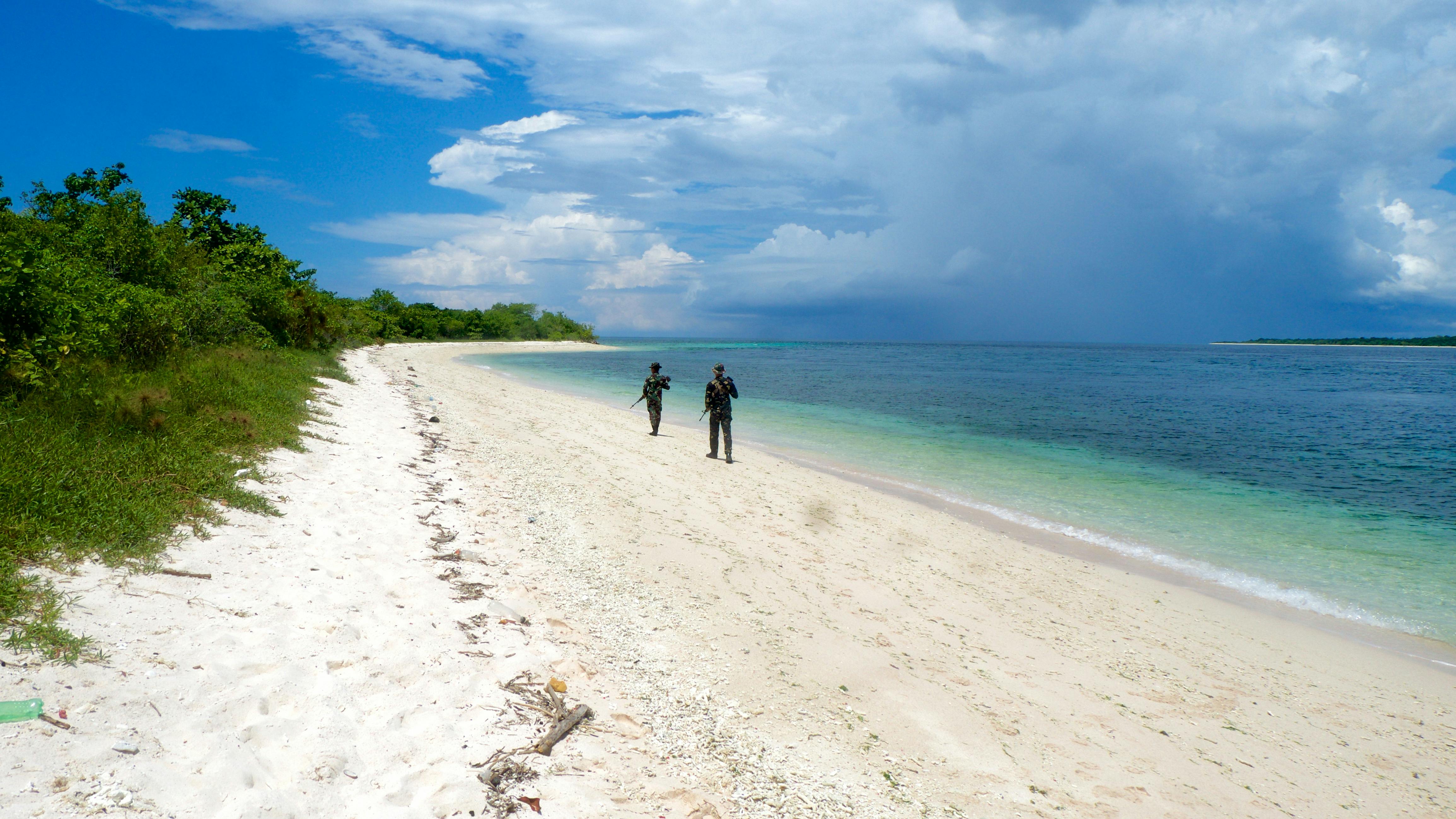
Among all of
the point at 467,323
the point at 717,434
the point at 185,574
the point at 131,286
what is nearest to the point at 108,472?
the point at 185,574

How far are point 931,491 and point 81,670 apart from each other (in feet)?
46.0

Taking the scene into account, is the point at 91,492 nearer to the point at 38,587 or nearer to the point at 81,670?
the point at 38,587

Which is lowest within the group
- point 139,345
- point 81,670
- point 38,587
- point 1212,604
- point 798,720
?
point 1212,604

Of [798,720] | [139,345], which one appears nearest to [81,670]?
[798,720]

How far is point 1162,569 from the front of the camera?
34.8ft

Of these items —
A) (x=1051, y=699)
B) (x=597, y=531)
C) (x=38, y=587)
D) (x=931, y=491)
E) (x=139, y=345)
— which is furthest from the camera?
(x=931, y=491)

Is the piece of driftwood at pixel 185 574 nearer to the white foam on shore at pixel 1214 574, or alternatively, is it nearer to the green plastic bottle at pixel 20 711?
the green plastic bottle at pixel 20 711

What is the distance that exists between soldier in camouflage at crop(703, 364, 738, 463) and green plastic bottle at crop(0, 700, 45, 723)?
13.0 m

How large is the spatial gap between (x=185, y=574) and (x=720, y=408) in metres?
11.8

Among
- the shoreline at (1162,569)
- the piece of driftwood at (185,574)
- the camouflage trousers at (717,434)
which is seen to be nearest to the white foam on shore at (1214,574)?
the shoreline at (1162,569)

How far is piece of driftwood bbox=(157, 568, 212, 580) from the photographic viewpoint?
16.0ft

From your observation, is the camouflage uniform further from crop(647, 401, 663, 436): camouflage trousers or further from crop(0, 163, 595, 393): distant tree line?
crop(0, 163, 595, 393): distant tree line

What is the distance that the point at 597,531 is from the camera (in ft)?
29.3

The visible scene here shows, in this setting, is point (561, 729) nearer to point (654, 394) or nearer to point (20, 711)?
point (20, 711)
